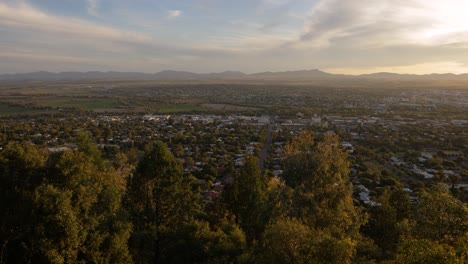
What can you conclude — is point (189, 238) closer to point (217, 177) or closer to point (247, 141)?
point (217, 177)

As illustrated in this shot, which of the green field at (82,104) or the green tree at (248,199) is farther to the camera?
the green field at (82,104)

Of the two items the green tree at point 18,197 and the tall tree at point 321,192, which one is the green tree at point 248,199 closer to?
the tall tree at point 321,192

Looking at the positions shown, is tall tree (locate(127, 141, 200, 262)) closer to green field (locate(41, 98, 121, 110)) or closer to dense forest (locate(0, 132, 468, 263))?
dense forest (locate(0, 132, 468, 263))

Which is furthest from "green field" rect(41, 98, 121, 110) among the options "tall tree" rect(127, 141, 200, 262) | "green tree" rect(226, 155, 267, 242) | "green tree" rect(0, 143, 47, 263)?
"green tree" rect(0, 143, 47, 263)

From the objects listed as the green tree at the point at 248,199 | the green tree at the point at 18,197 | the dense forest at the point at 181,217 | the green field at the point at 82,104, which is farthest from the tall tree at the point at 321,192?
the green field at the point at 82,104

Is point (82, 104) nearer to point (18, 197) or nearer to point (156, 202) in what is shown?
point (156, 202)

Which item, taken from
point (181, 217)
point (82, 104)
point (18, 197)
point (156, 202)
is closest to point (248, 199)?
point (181, 217)

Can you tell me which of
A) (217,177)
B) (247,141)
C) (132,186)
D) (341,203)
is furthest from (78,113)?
(341,203)

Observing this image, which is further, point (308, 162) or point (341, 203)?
point (308, 162)
